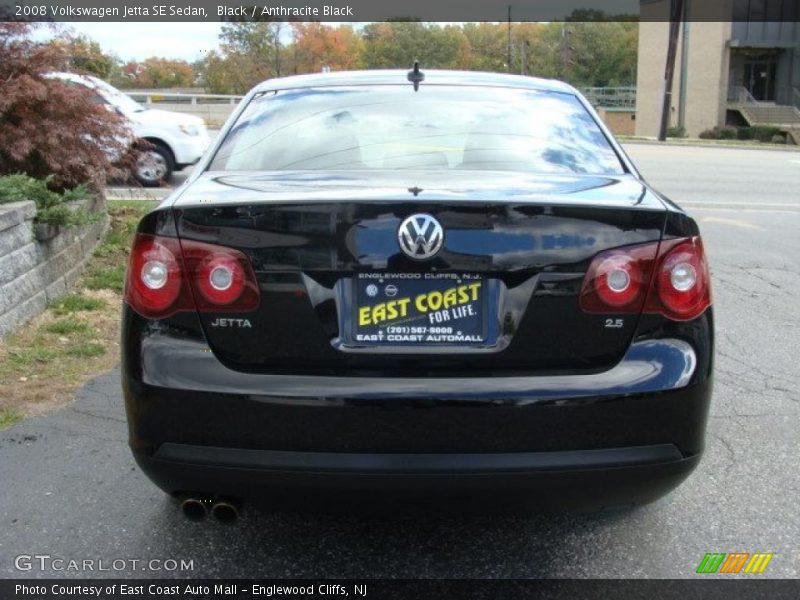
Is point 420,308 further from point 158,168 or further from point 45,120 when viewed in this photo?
point 158,168

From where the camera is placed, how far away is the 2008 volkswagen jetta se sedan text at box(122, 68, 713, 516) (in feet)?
8.07

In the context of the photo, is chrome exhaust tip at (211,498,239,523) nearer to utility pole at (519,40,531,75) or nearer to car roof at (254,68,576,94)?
car roof at (254,68,576,94)

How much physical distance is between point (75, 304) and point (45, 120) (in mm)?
1621

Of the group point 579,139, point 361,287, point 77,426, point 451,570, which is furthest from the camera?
point 77,426

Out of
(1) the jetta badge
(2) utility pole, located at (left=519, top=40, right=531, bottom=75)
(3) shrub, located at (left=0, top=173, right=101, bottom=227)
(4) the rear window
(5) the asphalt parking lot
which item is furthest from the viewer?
(2) utility pole, located at (left=519, top=40, right=531, bottom=75)

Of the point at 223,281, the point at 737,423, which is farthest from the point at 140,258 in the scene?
the point at 737,423

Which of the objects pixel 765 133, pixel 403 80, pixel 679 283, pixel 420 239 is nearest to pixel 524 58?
pixel 765 133

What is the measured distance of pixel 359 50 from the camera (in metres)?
62.2

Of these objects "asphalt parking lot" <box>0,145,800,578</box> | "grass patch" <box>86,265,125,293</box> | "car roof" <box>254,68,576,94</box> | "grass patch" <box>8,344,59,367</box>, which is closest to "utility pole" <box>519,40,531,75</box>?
"grass patch" <box>86,265,125,293</box>

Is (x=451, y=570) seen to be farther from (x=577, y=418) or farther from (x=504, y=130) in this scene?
(x=504, y=130)

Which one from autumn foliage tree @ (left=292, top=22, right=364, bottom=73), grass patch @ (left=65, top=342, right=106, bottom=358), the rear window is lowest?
grass patch @ (left=65, top=342, right=106, bottom=358)

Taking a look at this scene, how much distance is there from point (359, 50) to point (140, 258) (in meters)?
62.2

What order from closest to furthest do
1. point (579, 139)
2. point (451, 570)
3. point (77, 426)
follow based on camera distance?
point (451, 570) < point (579, 139) < point (77, 426)

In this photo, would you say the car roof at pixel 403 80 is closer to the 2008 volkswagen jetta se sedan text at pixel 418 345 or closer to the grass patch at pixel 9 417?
the 2008 volkswagen jetta se sedan text at pixel 418 345
